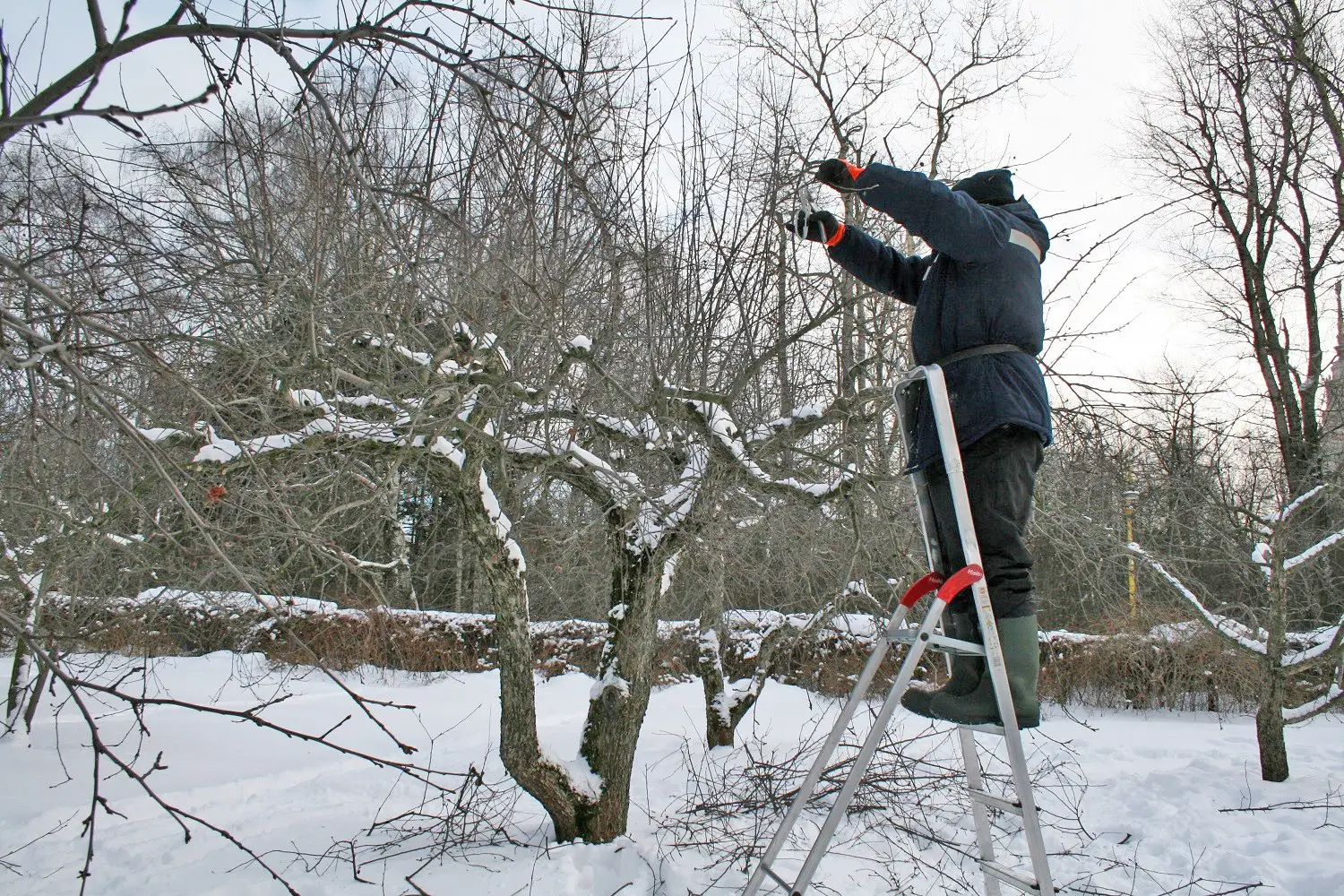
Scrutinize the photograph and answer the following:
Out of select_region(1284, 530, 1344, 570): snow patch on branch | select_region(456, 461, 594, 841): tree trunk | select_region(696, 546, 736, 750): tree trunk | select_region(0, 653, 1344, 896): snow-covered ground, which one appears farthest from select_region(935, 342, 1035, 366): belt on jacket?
select_region(1284, 530, 1344, 570): snow patch on branch

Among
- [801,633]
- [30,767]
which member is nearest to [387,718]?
[30,767]

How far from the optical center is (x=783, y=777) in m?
4.89

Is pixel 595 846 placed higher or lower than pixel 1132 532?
lower

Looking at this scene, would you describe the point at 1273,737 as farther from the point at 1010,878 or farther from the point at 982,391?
the point at 982,391

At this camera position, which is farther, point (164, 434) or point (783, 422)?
point (783, 422)

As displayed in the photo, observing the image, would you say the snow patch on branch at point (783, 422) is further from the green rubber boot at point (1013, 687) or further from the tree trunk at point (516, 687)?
the green rubber boot at point (1013, 687)

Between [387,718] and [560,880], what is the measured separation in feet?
18.1

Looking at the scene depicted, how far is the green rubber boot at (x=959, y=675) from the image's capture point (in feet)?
6.84

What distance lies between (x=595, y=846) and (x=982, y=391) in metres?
3.15

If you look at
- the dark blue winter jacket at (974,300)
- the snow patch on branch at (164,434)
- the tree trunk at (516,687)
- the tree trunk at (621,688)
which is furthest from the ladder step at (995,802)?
the snow patch on branch at (164,434)

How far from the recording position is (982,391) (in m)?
2.09

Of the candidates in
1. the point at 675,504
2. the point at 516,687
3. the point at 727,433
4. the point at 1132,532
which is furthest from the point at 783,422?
the point at 1132,532

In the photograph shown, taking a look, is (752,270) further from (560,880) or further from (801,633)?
(801,633)

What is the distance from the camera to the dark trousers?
2064mm
